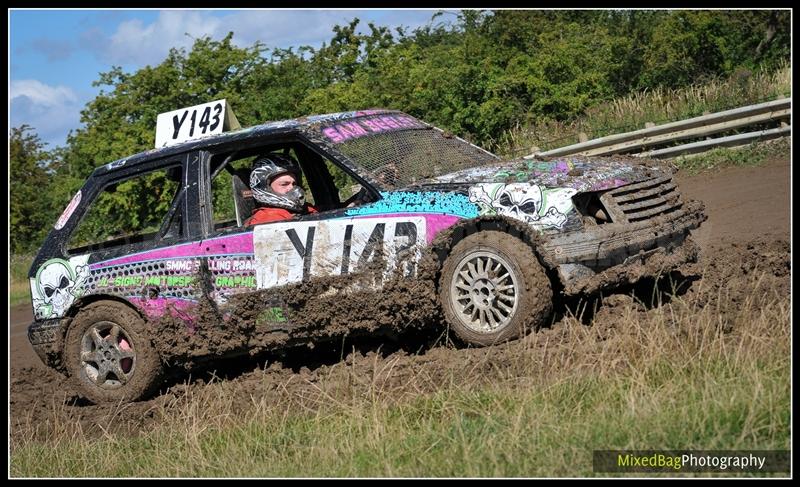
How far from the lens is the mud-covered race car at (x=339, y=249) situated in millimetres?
6586

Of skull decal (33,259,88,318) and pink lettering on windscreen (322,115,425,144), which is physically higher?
pink lettering on windscreen (322,115,425,144)

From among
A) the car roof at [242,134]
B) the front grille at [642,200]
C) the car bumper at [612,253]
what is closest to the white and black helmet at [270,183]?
the car roof at [242,134]

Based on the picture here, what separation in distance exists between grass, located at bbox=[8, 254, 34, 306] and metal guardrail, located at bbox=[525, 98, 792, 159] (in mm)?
13629

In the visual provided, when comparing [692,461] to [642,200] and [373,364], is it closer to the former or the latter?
[642,200]

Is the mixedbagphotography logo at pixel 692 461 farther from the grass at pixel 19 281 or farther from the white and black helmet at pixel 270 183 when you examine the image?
the grass at pixel 19 281

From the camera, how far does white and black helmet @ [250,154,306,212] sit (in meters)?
7.99

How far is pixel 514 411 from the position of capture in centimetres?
548

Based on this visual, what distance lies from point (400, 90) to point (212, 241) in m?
14.0

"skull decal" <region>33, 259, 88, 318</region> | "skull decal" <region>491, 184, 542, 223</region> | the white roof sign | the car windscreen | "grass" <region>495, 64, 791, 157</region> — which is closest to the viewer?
"skull decal" <region>491, 184, 542, 223</region>

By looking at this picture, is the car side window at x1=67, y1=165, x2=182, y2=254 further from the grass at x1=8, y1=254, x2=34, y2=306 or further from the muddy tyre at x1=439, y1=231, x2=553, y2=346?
the grass at x1=8, y1=254, x2=34, y2=306

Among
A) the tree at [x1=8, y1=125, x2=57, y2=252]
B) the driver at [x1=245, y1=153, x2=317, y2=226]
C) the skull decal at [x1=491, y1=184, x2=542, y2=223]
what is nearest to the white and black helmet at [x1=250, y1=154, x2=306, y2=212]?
the driver at [x1=245, y1=153, x2=317, y2=226]

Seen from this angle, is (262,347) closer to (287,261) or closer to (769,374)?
(287,261)

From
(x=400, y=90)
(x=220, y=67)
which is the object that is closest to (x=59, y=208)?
(x=220, y=67)
